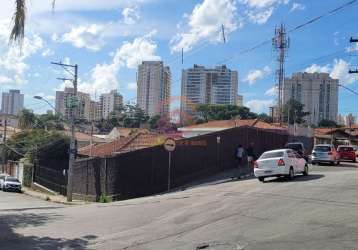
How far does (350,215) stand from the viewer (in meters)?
14.4

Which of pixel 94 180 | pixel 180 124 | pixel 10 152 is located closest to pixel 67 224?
pixel 94 180

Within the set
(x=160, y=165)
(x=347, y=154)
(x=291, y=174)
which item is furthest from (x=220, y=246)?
(x=347, y=154)

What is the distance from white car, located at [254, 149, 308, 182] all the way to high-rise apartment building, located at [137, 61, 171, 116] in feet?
90.5

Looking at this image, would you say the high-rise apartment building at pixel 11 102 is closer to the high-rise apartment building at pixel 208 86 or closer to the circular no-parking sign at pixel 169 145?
the high-rise apartment building at pixel 208 86

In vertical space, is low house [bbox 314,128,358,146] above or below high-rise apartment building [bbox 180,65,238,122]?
below

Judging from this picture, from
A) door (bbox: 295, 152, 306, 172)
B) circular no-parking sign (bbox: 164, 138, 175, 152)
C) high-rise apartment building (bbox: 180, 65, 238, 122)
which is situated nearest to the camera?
door (bbox: 295, 152, 306, 172)

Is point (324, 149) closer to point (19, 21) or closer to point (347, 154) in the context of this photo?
point (347, 154)

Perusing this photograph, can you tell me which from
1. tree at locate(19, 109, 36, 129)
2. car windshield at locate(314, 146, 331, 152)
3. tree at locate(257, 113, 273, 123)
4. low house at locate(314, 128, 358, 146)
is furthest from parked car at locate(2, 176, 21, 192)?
tree at locate(19, 109, 36, 129)

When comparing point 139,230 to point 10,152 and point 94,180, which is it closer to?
point 94,180

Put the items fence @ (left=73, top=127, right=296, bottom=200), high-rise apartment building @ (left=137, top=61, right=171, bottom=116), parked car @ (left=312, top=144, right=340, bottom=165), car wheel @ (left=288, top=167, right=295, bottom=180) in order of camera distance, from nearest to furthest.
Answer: car wheel @ (left=288, top=167, right=295, bottom=180) < fence @ (left=73, top=127, right=296, bottom=200) < parked car @ (left=312, top=144, right=340, bottom=165) < high-rise apartment building @ (left=137, top=61, right=171, bottom=116)

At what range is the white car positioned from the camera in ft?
83.6

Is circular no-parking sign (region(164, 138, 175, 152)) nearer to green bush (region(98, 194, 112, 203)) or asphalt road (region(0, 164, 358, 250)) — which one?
green bush (region(98, 194, 112, 203))

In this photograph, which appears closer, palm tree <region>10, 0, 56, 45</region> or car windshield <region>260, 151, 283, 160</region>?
palm tree <region>10, 0, 56, 45</region>

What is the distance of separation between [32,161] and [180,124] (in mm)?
20058
